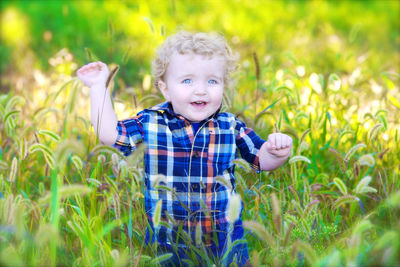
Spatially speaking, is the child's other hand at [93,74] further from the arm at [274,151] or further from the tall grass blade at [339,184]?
the tall grass blade at [339,184]

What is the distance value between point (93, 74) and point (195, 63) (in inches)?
18.1

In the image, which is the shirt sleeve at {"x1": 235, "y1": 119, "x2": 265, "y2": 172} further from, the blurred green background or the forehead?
the blurred green background

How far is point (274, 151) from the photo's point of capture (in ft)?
6.63

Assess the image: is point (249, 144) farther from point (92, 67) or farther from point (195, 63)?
point (92, 67)

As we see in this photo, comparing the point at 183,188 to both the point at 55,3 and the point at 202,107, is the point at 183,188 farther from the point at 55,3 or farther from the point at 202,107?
the point at 55,3

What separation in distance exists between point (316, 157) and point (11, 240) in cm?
169

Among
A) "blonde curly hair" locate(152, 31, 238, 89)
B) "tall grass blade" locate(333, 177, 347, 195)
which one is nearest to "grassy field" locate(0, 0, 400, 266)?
"tall grass blade" locate(333, 177, 347, 195)

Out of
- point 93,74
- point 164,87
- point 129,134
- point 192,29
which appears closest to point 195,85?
point 164,87

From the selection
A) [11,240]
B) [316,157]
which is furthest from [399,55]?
[11,240]

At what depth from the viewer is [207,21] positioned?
20.6 feet

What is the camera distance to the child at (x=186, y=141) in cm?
198

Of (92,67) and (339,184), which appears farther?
(92,67)

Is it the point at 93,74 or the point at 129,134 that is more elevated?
the point at 93,74

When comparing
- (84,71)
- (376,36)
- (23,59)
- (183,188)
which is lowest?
(183,188)
